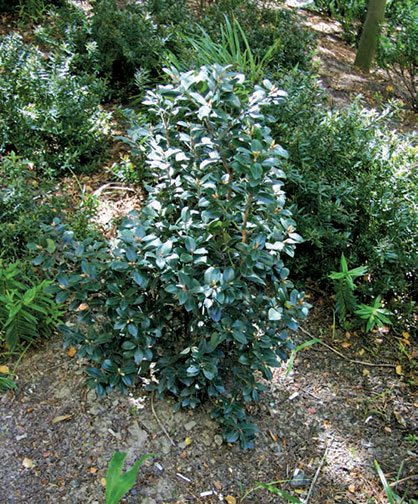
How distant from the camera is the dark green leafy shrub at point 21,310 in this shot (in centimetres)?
220

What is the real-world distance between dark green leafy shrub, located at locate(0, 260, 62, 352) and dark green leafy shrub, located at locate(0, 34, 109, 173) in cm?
95

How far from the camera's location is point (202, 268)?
2043 millimetres

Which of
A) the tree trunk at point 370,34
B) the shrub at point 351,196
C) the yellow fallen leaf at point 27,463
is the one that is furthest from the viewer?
the tree trunk at point 370,34

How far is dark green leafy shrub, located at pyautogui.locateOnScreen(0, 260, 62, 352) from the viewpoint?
7.22 feet

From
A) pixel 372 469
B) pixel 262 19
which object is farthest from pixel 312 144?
pixel 262 19

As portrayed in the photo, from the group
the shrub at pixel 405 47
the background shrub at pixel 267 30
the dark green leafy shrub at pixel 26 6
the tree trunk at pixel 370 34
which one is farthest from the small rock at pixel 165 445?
the tree trunk at pixel 370 34

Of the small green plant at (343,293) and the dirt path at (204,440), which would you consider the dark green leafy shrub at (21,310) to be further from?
the small green plant at (343,293)

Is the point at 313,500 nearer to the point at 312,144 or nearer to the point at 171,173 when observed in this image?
the point at 171,173

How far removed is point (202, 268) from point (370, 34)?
435 cm

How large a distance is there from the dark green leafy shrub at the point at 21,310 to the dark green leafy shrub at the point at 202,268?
0.73 ft

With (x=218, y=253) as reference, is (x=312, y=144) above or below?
above

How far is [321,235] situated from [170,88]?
1198 mm

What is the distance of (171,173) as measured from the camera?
7.14ft

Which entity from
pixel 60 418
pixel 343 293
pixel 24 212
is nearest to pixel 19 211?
pixel 24 212
